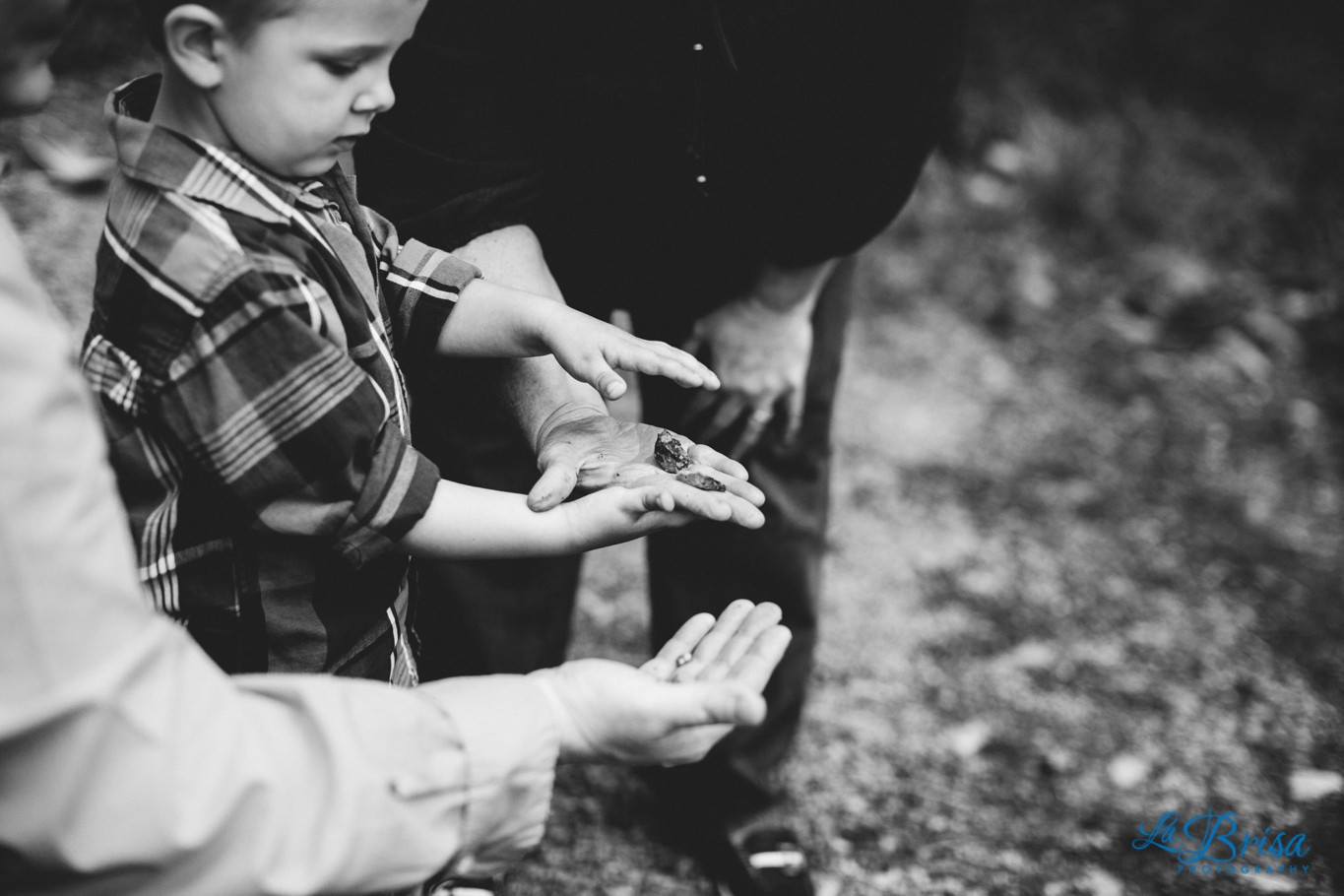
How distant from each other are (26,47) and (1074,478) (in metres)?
3.04

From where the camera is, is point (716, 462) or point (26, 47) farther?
point (716, 462)

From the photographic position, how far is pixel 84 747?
0.84 metres

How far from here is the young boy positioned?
1057 mm

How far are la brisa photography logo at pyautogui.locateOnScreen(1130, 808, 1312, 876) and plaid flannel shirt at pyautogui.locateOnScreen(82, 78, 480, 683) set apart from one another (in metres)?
1.72

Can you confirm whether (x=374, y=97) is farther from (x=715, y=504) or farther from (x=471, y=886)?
(x=471, y=886)

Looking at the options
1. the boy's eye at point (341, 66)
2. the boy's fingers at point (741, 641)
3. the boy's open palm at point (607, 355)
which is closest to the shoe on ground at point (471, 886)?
the boy's fingers at point (741, 641)

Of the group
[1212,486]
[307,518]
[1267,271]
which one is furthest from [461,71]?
[1267,271]

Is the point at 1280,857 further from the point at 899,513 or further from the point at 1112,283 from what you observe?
the point at 1112,283

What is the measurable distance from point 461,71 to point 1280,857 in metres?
2.07

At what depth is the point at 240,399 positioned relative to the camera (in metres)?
1.06

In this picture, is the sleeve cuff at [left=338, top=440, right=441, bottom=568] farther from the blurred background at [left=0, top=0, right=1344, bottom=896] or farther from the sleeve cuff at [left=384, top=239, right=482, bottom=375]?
the blurred background at [left=0, top=0, right=1344, bottom=896]

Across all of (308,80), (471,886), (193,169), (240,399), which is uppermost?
(308,80)

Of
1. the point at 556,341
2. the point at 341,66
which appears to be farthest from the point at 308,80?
the point at 556,341

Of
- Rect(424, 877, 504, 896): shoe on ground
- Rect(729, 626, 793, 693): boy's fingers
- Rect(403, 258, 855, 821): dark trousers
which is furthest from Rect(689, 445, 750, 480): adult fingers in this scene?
Rect(424, 877, 504, 896): shoe on ground
